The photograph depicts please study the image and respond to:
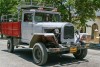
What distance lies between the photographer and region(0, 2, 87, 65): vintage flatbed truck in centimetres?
1134

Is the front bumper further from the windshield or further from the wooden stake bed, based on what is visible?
the wooden stake bed

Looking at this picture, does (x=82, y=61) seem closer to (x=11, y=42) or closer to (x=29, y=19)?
(x=29, y=19)

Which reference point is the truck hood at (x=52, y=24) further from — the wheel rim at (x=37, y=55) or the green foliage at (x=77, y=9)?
the green foliage at (x=77, y=9)

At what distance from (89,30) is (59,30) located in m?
28.2

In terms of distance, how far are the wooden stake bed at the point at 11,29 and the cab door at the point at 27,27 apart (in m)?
0.38

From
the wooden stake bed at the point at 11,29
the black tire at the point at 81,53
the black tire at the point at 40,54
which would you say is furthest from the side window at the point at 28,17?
the black tire at the point at 81,53

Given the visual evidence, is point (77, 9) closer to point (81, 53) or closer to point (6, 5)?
point (81, 53)

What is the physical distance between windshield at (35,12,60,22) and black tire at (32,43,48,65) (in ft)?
5.95

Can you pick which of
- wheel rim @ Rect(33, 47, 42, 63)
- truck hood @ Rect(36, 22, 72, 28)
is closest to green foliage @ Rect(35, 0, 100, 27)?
truck hood @ Rect(36, 22, 72, 28)

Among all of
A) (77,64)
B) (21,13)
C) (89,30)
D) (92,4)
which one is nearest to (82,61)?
(77,64)

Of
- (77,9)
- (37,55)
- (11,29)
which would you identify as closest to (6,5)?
(77,9)

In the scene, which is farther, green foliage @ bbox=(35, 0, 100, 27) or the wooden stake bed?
green foliage @ bbox=(35, 0, 100, 27)

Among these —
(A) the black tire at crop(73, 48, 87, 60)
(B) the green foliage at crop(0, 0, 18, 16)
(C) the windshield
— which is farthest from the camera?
(B) the green foliage at crop(0, 0, 18, 16)

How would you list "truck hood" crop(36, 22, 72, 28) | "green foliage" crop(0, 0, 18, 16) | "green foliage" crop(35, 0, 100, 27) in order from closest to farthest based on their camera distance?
"truck hood" crop(36, 22, 72, 28), "green foliage" crop(35, 0, 100, 27), "green foliage" crop(0, 0, 18, 16)
